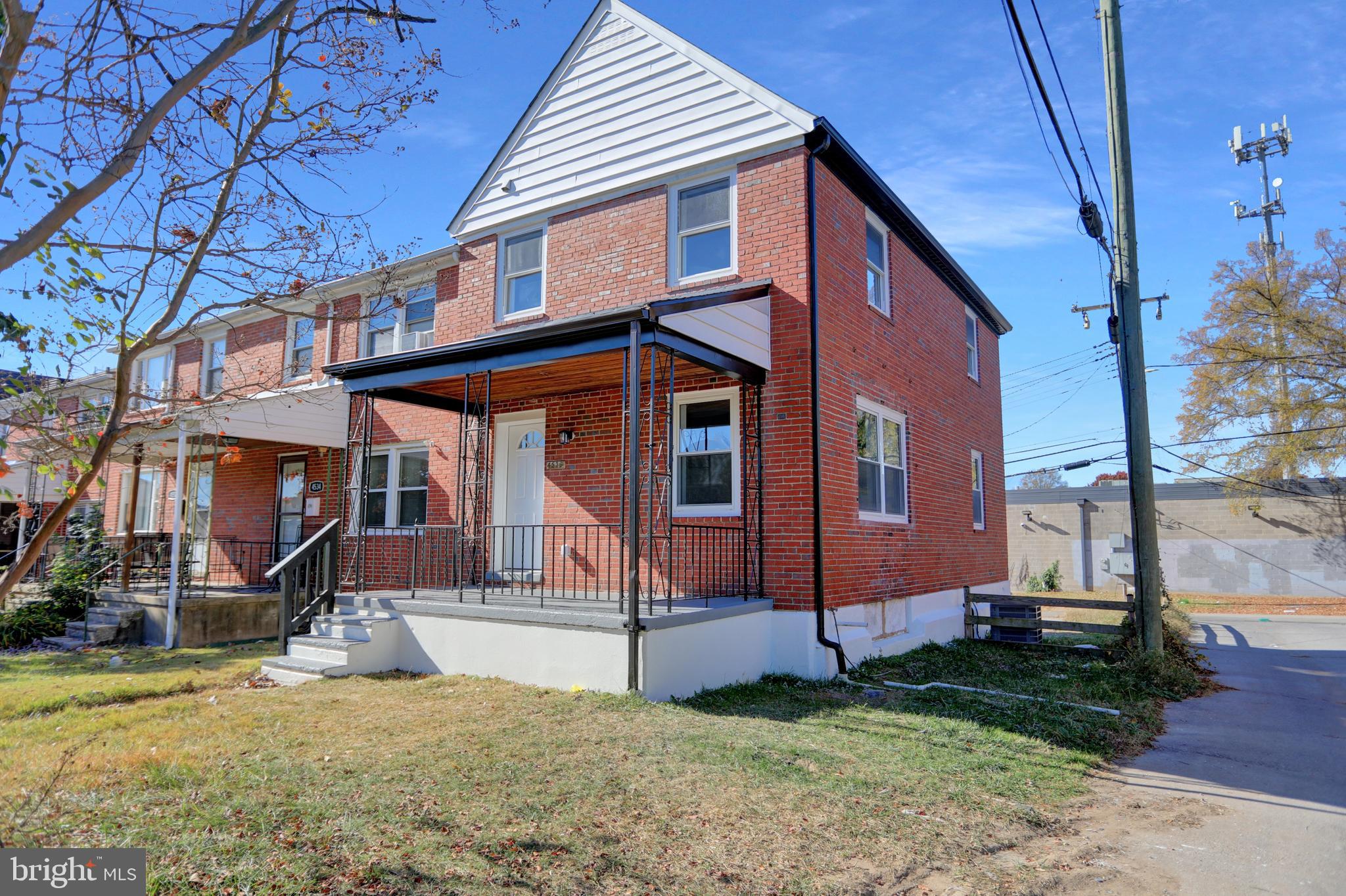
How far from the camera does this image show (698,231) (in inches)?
420

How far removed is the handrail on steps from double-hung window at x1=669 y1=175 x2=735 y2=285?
223 inches

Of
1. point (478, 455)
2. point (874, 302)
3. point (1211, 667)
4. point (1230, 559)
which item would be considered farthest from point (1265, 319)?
point (478, 455)

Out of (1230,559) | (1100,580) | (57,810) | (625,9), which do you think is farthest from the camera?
(1100,580)

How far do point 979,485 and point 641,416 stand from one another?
369 inches

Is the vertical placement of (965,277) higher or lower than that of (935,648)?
higher

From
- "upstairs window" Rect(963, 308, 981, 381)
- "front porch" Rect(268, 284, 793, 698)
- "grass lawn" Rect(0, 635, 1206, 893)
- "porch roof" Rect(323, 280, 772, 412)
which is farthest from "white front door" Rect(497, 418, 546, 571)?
"upstairs window" Rect(963, 308, 981, 381)

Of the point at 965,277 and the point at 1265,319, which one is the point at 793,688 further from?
the point at 1265,319

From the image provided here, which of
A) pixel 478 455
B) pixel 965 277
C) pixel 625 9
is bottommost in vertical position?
pixel 478 455

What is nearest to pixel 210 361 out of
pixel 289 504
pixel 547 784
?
pixel 289 504

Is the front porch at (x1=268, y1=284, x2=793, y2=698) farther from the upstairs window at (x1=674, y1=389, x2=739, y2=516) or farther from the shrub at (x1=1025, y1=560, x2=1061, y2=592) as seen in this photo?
the shrub at (x1=1025, y1=560, x2=1061, y2=592)

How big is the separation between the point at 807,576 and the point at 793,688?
1.25 m

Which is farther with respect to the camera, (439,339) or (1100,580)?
(1100,580)

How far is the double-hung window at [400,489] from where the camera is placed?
13609mm

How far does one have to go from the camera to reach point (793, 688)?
866 centimetres
